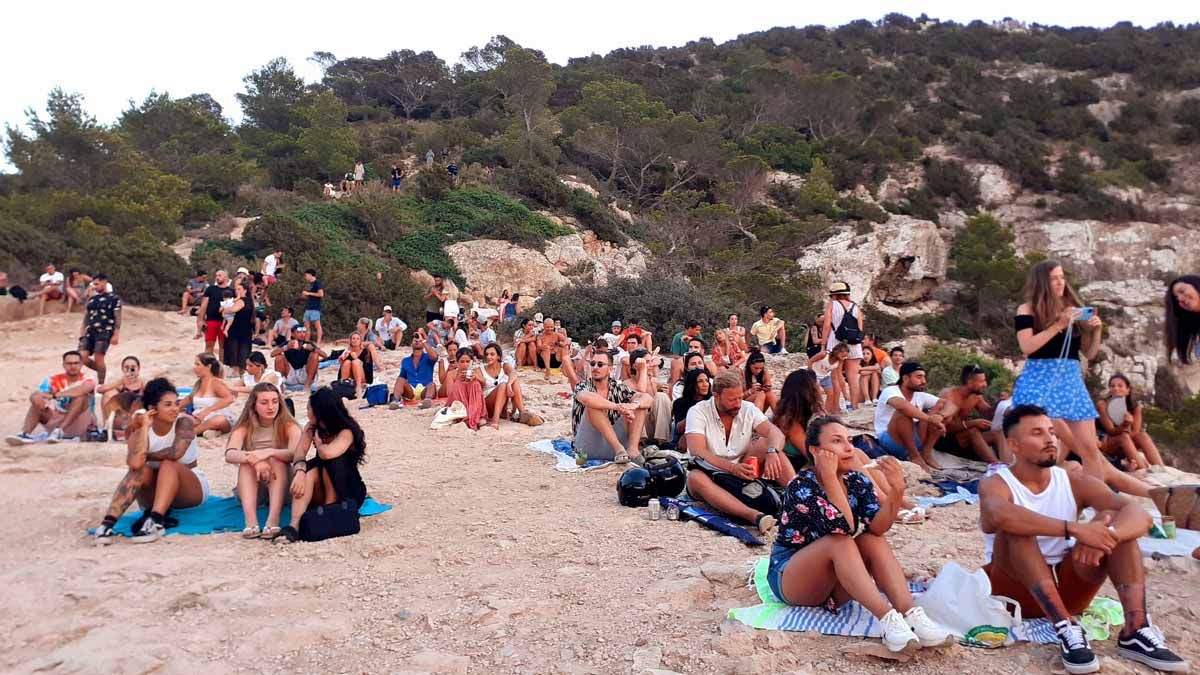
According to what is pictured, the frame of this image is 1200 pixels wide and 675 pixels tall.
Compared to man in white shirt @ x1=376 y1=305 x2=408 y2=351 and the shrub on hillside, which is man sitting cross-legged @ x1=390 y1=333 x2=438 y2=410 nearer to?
man in white shirt @ x1=376 y1=305 x2=408 y2=351

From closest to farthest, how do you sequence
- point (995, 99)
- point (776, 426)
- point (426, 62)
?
point (776, 426)
point (995, 99)
point (426, 62)

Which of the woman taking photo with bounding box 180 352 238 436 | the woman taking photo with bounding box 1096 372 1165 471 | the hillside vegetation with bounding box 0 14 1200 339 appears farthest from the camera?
the hillside vegetation with bounding box 0 14 1200 339

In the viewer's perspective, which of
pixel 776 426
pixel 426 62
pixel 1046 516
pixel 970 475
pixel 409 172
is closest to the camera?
pixel 1046 516

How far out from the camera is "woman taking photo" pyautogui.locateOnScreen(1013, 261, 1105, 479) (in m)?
4.32

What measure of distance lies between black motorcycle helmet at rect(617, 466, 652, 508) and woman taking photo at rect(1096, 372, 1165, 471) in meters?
4.35

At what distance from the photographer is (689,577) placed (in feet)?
12.5

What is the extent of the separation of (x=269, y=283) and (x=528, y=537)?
42.6 feet

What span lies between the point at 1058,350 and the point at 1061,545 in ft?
5.58

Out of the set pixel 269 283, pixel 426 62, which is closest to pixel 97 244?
pixel 269 283

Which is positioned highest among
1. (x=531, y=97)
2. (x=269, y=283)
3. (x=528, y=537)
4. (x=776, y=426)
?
(x=531, y=97)

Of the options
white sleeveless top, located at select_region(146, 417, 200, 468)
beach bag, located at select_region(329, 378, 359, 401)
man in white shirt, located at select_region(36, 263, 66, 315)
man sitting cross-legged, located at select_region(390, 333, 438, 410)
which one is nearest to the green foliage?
man sitting cross-legged, located at select_region(390, 333, 438, 410)

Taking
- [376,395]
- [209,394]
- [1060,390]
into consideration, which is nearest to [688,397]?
[1060,390]

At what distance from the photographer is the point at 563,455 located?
22.5ft

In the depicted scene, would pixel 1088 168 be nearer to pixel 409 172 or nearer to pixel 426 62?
pixel 409 172
